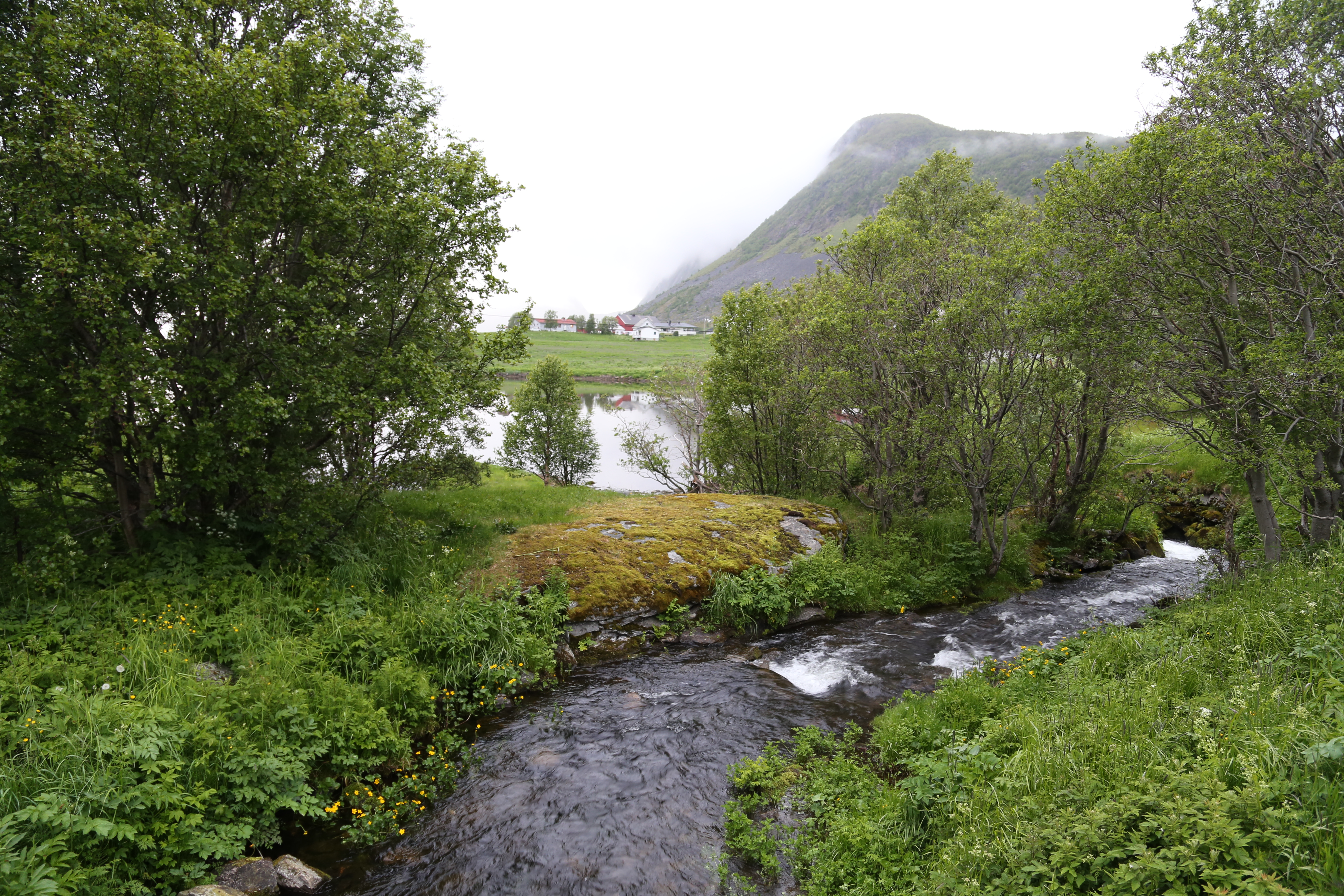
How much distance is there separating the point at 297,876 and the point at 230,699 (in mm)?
2236

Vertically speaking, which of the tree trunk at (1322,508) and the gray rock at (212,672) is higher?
the tree trunk at (1322,508)

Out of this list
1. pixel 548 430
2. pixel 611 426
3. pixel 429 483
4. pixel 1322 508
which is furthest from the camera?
pixel 611 426

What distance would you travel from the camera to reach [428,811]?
6938 mm

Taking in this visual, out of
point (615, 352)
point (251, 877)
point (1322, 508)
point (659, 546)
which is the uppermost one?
point (615, 352)

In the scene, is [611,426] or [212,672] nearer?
[212,672]

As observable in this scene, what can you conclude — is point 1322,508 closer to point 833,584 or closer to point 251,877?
point 833,584

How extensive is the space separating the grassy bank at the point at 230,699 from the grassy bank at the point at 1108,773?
4.47 meters

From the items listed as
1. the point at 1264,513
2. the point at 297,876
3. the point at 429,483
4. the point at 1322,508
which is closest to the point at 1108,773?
Answer: the point at 297,876

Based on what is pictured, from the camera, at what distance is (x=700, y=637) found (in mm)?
11930

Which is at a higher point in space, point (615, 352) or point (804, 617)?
point (615, 352)

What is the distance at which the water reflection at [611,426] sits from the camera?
3541 cm

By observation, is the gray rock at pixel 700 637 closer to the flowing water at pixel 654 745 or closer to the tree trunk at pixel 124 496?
the flowing water at pixel 654 745

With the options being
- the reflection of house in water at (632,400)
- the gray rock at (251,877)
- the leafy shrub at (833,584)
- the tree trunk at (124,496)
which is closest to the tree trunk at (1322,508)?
the leafy shrub at (833,584)

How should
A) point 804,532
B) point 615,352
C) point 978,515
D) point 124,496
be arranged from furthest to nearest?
point 615,352, point 978,515, point 804,532, point 124,496
